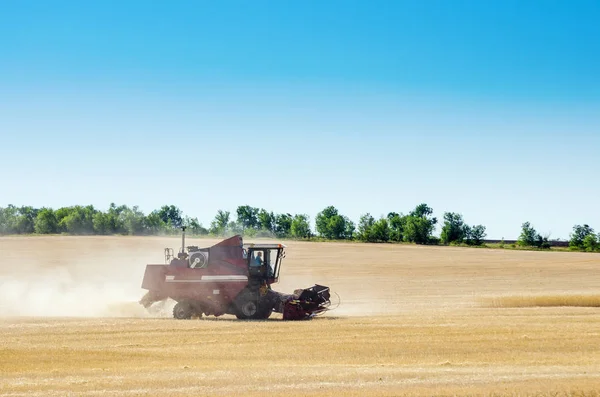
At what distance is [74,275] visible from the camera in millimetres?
56375

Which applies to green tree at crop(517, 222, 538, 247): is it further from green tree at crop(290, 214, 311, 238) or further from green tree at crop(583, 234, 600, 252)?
green tree at crop(290, 214, 311, 238)

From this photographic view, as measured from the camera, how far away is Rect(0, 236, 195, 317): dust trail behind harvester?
3397 centimetres

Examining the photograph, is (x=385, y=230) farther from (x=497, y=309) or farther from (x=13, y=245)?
(x=497, y=309)

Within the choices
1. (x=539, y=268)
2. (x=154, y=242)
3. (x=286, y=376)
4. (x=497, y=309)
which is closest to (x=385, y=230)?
(x=154, y=242)

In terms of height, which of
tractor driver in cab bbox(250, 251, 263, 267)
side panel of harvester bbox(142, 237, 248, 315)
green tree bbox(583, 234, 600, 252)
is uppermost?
green tree bbox(583, 234, 600, 252)

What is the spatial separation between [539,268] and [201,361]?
53.5 metres

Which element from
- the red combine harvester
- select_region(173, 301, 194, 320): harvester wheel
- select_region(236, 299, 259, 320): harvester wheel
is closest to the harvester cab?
the red combine harvester

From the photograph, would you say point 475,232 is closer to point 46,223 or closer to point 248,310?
point 46,223

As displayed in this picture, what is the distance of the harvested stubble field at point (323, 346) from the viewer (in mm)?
15656

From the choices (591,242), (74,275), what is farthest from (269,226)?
(74,275)

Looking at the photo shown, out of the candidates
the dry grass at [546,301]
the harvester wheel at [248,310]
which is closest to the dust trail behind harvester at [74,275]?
the harvester wheel at [248,310]

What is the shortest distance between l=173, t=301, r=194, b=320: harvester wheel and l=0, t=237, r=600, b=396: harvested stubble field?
2.91ft

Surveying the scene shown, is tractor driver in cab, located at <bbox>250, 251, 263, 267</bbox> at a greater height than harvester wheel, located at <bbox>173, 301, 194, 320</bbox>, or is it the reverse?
tractor driver in cab, located at <bbox>250, 251, 263, 267</bbox>

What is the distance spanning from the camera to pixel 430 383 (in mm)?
15711
